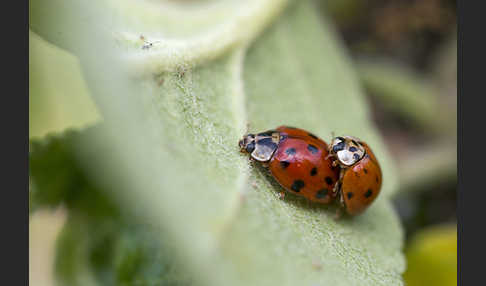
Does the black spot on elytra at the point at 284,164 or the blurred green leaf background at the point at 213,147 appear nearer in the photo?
the blurred green leaf background at the point at 213,147

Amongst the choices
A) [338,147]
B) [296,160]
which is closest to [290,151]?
[296,160]

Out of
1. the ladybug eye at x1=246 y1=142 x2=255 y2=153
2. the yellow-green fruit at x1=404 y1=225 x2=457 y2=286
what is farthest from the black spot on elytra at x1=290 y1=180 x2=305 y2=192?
the yellow-green fruit at x1=404 y1=225 x2=457 y2=286

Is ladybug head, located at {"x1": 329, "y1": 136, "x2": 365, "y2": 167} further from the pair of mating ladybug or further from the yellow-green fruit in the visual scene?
the yellow-green fruit

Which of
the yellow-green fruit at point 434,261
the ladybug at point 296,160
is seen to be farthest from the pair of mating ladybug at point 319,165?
the yellow-green fruit at point 434,261

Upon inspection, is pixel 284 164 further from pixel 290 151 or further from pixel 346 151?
pixel 346 151

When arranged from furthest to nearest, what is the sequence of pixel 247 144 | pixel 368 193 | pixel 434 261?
pixel 434 261 → pixel 368 193 → pixel 247 144

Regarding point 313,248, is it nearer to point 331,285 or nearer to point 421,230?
point 331,285

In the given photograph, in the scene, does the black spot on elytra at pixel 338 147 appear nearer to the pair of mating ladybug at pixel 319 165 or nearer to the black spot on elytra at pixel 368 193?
the pair of mating ladybug at pixel 319 165
